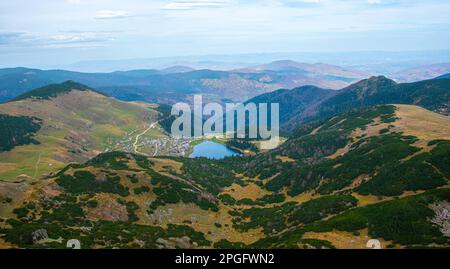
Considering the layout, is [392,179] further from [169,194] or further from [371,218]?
[169,194]

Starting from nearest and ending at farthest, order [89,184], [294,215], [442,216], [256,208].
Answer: [442,216] < [294,215] < [89,184] < [256,208]

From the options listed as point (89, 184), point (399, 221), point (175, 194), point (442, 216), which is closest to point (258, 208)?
point (175, 194)

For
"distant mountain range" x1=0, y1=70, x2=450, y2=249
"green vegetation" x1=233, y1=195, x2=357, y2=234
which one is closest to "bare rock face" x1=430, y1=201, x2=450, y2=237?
"distant mountain range" x1=0, y1=70, x2=450, y2=249

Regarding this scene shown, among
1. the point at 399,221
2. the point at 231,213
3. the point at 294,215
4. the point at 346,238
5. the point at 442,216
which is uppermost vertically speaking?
the point at 442,216

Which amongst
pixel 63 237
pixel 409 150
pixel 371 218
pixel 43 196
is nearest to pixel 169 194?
pixel 43 196

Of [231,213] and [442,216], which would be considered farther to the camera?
[231,213]

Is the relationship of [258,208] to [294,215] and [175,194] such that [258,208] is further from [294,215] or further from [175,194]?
[175,194]

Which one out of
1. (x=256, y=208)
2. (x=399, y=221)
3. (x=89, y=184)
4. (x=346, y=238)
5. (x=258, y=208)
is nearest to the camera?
(x=346, y=238)

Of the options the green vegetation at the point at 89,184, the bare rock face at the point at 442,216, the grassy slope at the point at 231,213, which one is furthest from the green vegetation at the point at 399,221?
the green vegetation at the point at 89,184

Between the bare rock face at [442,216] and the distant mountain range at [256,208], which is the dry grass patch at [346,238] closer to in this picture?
the distant mountain range at [256,208]
